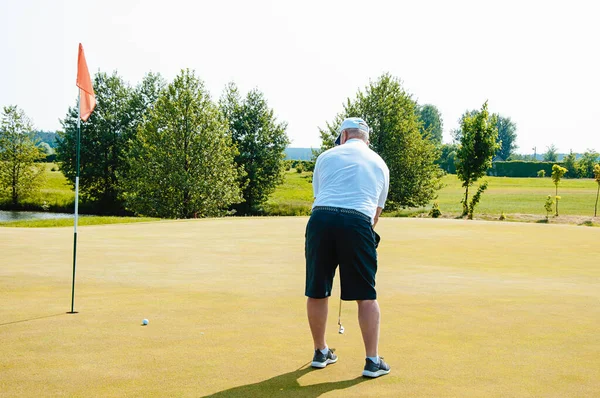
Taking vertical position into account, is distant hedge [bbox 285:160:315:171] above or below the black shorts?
above

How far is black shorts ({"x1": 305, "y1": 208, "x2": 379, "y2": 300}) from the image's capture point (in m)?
5.27

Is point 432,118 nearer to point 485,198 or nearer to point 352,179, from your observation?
point 485,198

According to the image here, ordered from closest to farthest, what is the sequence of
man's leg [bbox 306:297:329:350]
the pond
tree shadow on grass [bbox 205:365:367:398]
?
tree shadow on grass [bbox 205:365:367:398] → man's leg [bbox 306:297:329:350] → the pond

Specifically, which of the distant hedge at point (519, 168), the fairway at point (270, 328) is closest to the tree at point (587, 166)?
the distant hedge at point (519, 168)

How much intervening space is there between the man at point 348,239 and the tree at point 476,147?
39597mm

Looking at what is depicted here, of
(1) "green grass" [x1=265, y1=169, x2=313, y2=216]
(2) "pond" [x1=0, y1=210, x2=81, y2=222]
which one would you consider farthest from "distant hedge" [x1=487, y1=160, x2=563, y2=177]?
(2) "pond" [x1=0, y1=210, x2=81, y2=222]

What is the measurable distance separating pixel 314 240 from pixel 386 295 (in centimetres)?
417

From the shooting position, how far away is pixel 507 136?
15875 cm

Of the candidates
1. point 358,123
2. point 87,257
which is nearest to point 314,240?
point 358,123

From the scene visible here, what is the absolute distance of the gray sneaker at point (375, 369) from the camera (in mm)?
5141

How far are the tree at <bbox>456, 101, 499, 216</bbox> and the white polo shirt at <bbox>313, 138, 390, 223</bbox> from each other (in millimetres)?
39521

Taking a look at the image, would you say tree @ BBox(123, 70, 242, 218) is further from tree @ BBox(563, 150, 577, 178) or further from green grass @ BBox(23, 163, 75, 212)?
tree @ BBox(563, 150, 577, 178)

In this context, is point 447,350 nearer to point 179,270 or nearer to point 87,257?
point 179,270

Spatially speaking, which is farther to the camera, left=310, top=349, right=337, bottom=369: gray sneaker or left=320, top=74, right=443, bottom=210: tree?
left=320, top=74, right=443, bottom=210: tree
